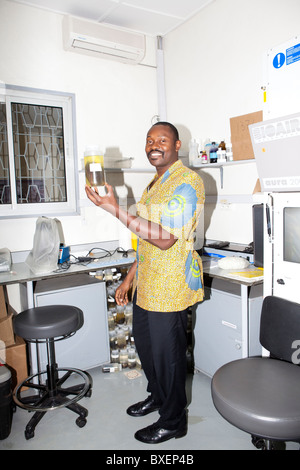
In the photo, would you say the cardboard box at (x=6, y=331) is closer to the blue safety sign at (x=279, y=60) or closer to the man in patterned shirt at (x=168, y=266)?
the man in patterned shirt at (x=168, y=266)

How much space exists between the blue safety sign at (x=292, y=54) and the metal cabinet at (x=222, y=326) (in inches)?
50.1

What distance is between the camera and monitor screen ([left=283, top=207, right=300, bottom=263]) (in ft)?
5.04

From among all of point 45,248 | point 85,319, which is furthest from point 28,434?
point 45,248

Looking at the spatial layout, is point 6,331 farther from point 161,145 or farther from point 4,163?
point 161,145

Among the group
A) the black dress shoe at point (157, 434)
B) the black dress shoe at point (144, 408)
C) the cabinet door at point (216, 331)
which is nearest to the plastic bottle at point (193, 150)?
A: the cabinet door at point (216, 331)

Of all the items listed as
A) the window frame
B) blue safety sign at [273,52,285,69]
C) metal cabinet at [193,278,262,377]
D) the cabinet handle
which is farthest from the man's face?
the window frame

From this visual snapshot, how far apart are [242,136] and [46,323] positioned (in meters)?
1.91

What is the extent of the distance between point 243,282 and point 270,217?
1.57ft

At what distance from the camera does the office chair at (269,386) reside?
109 centimetres

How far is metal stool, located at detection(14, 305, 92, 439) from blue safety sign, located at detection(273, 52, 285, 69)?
5.53 ft

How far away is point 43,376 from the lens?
7.59 feet

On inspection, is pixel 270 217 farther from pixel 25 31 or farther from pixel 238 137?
pixel 25 31

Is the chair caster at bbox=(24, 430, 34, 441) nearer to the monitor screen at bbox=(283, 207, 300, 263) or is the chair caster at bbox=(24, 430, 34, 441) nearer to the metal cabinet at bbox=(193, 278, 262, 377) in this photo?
the metal cabinet at bbox=(193, 278, 262, 377)
